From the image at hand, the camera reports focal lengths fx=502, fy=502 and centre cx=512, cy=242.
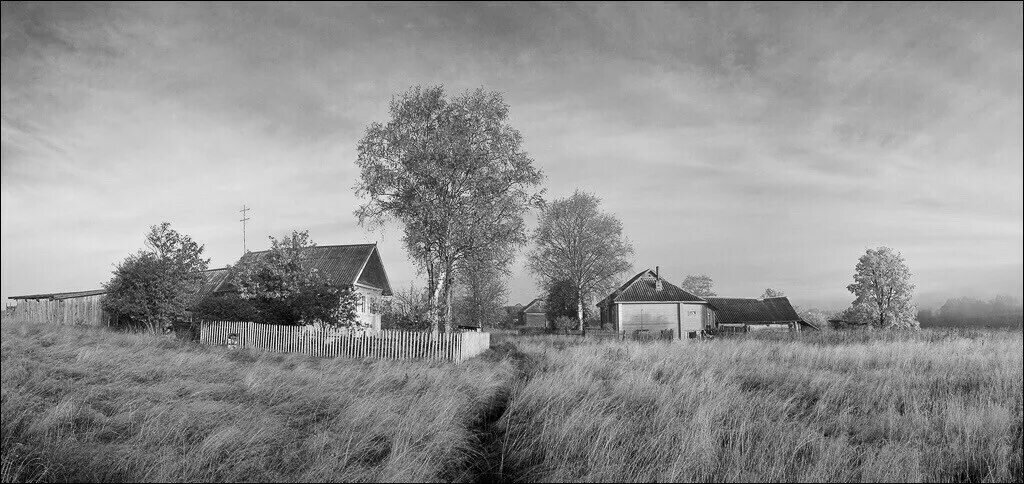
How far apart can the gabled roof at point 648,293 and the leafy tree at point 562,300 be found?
311 centimetres

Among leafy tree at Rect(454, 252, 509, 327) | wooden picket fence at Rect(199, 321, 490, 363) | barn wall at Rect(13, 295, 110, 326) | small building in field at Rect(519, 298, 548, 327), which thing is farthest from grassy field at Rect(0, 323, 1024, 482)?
small building in field at Rect(519, 298, 548, 327)

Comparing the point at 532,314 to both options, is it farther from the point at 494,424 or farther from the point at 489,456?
the point at 489,456

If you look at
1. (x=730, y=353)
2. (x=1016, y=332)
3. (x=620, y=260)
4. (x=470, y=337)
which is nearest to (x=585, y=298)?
(x=620, y=260)

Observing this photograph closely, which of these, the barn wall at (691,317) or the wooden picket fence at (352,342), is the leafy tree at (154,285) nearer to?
the wooden picket fence at (352,342)

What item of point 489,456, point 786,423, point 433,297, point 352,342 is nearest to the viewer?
point 489,456

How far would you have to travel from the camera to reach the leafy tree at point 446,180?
18.4 m

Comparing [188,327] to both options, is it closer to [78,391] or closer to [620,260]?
[78,391]

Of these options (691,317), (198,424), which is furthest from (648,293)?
(198,424)

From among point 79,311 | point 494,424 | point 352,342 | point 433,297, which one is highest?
point 433,297

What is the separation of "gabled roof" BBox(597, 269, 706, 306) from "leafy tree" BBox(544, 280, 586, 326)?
3.11m

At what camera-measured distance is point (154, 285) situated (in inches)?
751

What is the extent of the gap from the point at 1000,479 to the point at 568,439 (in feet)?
12.2

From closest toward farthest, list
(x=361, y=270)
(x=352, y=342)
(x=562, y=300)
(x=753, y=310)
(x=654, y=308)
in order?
1. (x=352, y=342)
2. (x=361, y=270)
3. (x=654, y=308)
4. (x=562, y=300)
5. (x=753, y=310)

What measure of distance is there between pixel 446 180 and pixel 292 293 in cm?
693
